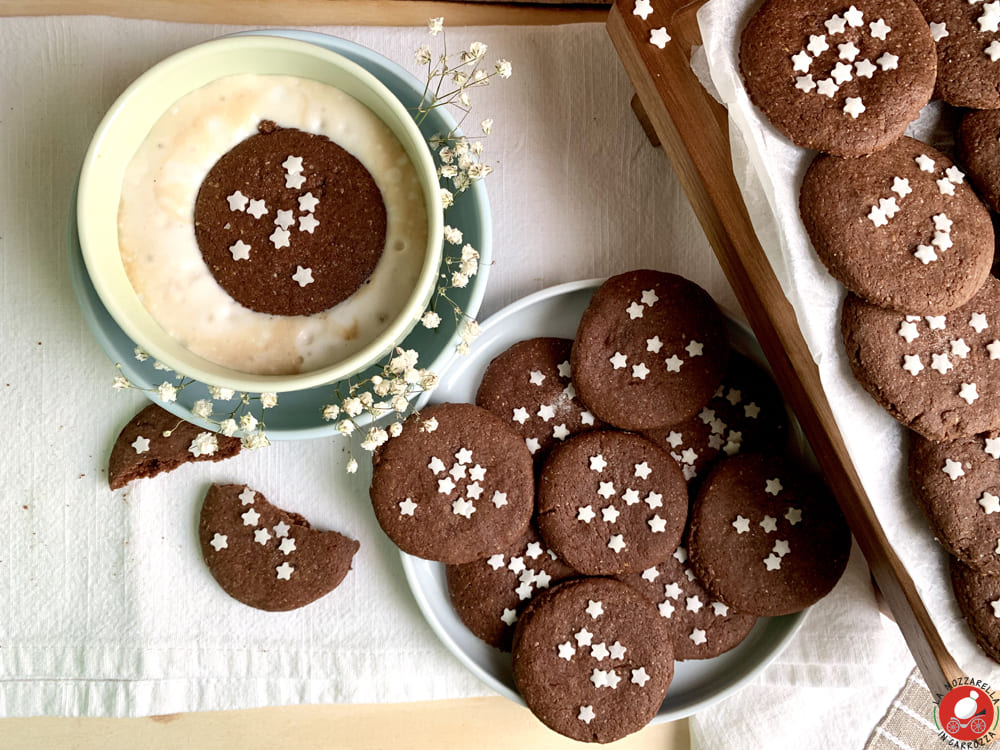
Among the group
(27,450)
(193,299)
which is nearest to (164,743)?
(27,450)

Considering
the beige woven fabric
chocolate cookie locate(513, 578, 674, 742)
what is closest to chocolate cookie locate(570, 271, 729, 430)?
chocolate cookie locate(513, 578, 674, 742)

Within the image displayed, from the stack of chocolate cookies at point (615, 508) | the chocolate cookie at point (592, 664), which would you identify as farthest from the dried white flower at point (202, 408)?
the chocolate cookie at point (592, 664)

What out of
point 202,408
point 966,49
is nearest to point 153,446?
point 202,408

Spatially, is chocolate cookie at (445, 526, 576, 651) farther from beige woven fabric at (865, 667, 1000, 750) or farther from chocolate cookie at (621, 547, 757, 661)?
beige woven fabric at (865, 667, 1000, 750)

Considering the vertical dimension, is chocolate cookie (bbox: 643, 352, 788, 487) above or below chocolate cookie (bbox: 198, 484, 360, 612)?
below

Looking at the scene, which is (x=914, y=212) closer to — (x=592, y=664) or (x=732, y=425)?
(x=732, y=425)
